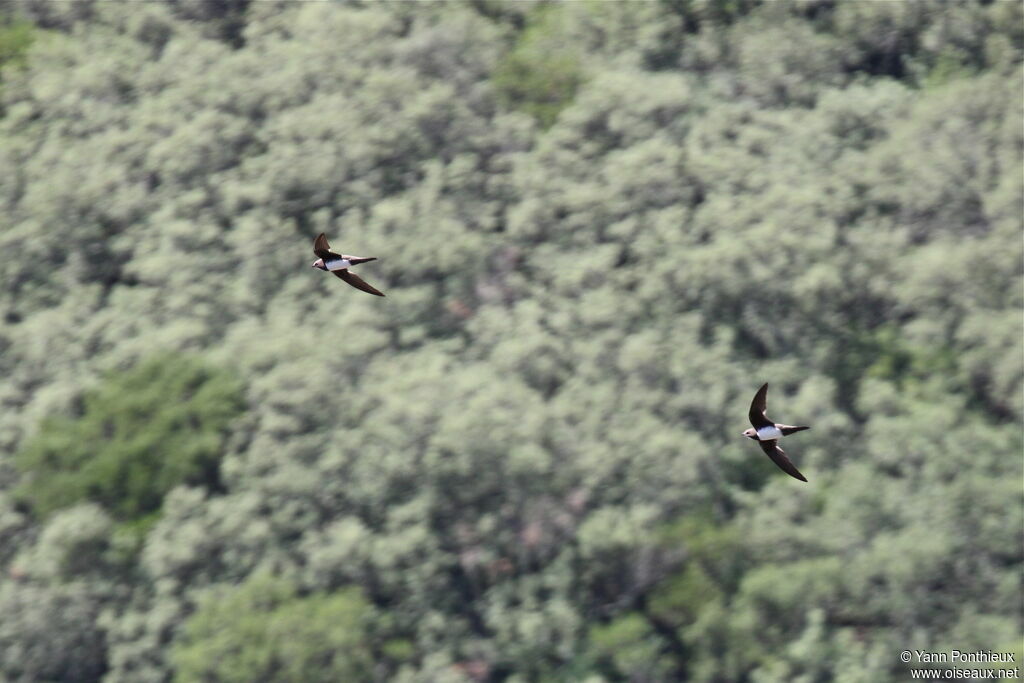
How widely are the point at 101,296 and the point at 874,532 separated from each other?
79.0 ft

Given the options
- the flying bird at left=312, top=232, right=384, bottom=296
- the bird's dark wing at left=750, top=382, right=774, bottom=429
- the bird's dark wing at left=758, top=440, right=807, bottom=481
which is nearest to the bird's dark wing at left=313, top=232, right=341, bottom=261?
the flying bird at left=312, top=232, right=384, bottom=296

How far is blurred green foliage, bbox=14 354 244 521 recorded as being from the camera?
38.7m

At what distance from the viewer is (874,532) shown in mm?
36219

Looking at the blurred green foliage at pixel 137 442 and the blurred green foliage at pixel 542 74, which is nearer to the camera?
the blurred green foliage at pixel 137 442

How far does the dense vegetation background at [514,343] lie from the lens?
115ft

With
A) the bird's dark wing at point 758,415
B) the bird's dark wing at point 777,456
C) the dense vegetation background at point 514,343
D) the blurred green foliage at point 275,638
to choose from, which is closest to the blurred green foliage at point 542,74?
the dense vegetation background at point 514,343

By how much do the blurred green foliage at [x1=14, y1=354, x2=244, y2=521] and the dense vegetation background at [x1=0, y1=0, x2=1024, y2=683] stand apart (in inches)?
4.3

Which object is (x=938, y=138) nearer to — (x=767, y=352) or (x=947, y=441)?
(x=767, y=352)

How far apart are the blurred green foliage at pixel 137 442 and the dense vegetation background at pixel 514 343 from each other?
0.11 metres

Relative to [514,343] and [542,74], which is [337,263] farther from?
[542,74]

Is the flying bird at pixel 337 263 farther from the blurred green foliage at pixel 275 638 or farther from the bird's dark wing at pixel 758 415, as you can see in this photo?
the blurred green foliage at pixel 275 638

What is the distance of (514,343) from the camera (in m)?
40.6

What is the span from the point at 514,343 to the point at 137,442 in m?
10.0

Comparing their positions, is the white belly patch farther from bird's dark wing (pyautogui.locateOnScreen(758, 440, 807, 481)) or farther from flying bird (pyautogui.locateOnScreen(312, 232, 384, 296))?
flying bird (pyautogui.locateOnScreen(312, 232, 384, 296))
